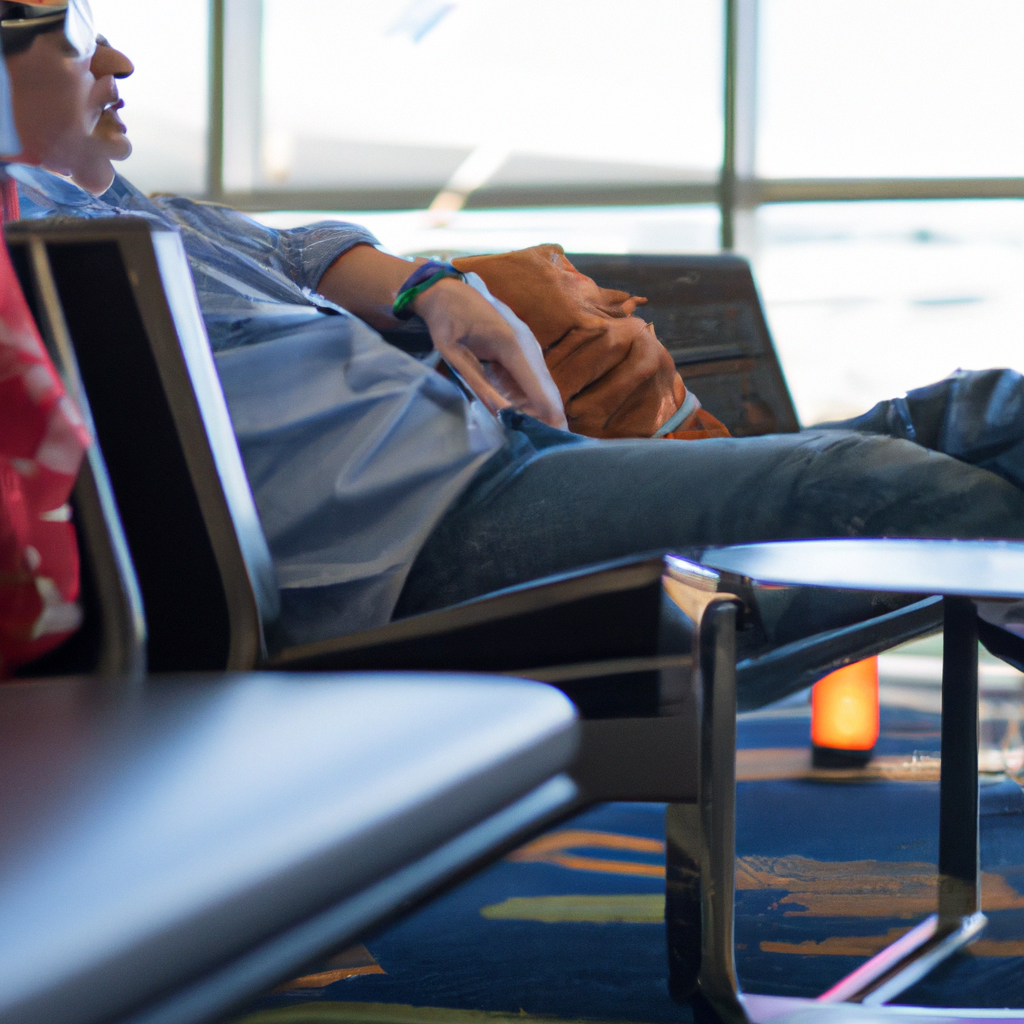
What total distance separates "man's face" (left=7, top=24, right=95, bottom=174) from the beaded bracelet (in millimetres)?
285

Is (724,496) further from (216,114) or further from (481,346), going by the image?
(216,114)

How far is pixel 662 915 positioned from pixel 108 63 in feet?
3.13

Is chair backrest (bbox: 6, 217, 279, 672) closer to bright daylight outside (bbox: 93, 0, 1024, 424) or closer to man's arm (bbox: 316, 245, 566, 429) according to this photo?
man's arm (bbox: 316, 245, 566, 429)

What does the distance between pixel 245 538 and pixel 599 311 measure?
2.43 feet

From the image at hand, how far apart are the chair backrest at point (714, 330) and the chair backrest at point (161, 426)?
114cm

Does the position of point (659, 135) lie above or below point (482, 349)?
above

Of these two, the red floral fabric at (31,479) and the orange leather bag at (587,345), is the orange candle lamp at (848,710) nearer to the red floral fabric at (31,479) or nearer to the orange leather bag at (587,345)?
the orange leather bag at (587,345)

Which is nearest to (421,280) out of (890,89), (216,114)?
(890,89)

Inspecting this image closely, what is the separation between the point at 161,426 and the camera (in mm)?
532

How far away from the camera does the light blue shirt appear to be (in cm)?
74

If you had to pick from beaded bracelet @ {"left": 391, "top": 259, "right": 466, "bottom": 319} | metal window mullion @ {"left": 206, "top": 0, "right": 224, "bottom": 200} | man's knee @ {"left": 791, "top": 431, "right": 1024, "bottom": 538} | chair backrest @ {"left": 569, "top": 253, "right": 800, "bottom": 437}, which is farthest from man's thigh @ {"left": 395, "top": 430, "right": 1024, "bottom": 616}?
metal window mullion @ {"left": 206, "top": 0, "right": 224, "bottom": 200}

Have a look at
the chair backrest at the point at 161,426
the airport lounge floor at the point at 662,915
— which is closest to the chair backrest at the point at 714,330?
the airport lounge floor at the point at 662,915

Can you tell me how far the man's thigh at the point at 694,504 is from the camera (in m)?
0.65

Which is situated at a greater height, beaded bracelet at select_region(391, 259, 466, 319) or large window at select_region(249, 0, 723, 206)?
large window at select_region(249, 0, 723, 206)
